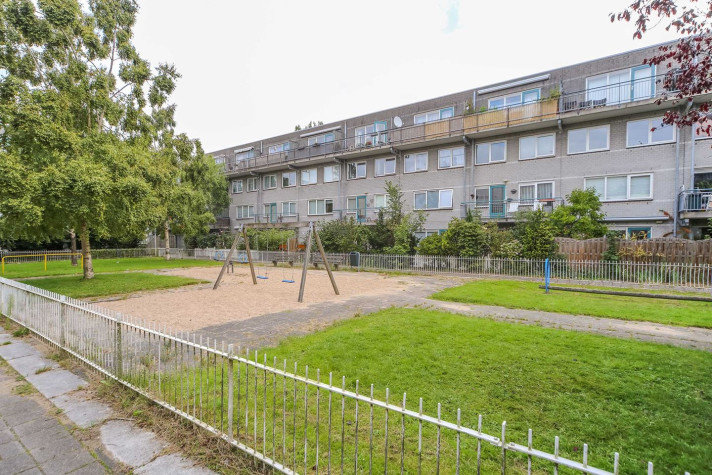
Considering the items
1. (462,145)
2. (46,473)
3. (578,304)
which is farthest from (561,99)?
(46,473)

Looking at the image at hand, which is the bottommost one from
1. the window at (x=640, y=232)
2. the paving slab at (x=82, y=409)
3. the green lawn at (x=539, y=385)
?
the paving slab at (x=82, y=409)

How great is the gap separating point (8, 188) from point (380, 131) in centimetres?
2312

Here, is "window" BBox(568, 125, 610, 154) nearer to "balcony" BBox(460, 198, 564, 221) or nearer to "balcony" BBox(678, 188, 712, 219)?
"balcony" BBox(460, 198, 564, 221)

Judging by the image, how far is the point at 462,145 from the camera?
84.3 feet

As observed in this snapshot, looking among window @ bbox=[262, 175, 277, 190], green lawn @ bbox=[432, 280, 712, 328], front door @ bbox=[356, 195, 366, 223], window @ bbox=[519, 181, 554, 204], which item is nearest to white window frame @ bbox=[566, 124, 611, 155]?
window @ bbox=[519, 181, 554, 204]

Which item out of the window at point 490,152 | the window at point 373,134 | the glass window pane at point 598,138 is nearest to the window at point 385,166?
the window at point 373,134

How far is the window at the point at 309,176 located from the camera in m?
34.6

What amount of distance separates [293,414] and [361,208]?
89.1ft

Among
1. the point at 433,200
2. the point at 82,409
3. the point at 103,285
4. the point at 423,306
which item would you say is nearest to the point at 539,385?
the point at 82,409

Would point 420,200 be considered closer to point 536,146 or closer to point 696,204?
point 536,146

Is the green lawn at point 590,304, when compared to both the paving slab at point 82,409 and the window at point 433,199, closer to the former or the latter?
the paving slab at point 82,409

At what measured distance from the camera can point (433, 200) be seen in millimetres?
27031

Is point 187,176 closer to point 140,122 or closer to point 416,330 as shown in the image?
point 140,122

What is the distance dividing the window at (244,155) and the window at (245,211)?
5.70 metres
